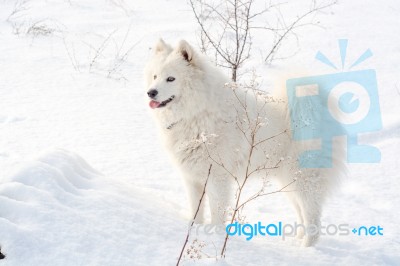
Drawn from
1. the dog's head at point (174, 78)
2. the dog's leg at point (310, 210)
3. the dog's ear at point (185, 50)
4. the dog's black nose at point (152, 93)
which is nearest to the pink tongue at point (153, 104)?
the dog's head at point (174, 78)

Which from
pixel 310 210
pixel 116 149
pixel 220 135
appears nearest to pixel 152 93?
pixel 220 135

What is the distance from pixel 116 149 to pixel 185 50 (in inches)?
75.0

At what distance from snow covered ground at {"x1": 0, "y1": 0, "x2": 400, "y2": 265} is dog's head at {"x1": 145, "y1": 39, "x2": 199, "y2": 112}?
72 cm

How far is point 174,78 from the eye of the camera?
337 cm

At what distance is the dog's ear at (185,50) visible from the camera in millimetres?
3373

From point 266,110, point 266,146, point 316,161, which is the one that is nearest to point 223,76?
point 266,110

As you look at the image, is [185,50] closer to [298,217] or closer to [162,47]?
[162,47]

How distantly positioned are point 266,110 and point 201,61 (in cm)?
63

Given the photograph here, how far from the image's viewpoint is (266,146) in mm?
3361

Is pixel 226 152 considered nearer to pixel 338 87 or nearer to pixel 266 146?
pixel 266 146

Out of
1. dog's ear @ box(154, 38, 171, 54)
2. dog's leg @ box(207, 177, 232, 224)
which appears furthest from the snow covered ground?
dog's ear @ box(154, 38, 171, 54)

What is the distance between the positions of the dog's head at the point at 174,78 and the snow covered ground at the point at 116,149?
2.36 feet

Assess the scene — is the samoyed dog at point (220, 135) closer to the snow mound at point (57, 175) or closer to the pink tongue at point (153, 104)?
the pink tongue at point (153, 104)

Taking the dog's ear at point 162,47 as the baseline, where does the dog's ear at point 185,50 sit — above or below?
below
